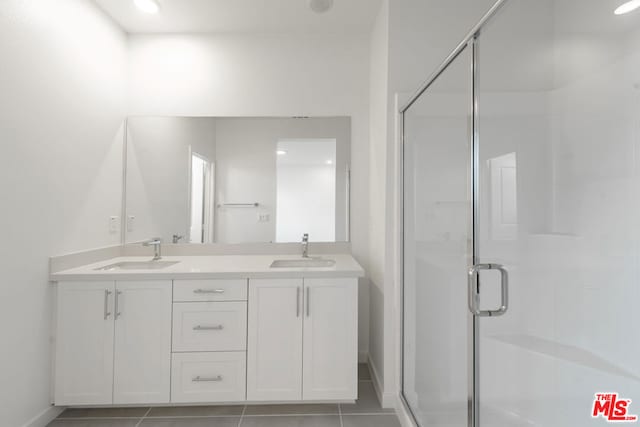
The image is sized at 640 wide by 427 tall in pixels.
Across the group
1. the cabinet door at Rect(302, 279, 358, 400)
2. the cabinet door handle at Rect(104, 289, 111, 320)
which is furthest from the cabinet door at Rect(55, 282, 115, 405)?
the cabinet door at Rect(302, 279, 358, 400)

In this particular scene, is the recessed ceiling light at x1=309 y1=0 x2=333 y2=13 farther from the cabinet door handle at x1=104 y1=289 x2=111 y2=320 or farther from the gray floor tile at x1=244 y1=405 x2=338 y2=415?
the gray floor tile at x1=244 y1=405 x2=338 y2=415

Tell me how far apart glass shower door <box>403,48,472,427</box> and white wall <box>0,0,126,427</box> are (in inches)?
78.1

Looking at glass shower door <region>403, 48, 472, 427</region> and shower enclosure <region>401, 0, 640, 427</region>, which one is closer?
shower enclosure <region>401, 0, 640, 427</region>

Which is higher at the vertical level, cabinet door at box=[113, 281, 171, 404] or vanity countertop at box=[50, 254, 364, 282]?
vanity countertop at box=[50, 254, 364, 282]

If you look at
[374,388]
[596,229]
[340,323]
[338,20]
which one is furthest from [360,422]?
[338,20]

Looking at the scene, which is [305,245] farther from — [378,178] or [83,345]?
[83,345]

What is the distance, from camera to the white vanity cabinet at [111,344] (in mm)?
1910

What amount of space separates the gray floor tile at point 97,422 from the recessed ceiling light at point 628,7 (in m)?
2.71

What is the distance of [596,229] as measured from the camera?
991mm

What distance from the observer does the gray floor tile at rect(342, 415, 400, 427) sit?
6.24ft

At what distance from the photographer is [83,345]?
1.92m

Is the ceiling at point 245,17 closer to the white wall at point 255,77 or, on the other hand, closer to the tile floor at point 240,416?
the white wall at point 255,77

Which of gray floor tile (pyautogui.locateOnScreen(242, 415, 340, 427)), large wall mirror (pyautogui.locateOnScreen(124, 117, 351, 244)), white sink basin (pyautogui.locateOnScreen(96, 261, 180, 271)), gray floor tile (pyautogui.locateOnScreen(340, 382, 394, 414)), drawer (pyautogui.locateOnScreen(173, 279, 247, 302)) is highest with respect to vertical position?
large wall mirror (pyautogui.locateOnScreen(124, 117, 351, 244))

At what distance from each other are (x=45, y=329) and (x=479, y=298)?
2.19m
